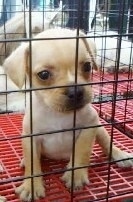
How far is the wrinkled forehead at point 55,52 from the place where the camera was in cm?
117

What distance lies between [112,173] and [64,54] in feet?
1.52

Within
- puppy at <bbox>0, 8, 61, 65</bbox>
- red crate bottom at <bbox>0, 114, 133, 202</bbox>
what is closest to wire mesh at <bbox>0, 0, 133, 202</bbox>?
red crate bottom at <bbox>0, 114, 133, 202</bbox>

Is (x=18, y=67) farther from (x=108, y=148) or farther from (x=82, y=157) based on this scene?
(x=108, y=148)

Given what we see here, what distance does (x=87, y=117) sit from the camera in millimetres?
1293

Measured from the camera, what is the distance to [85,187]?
4.10 ft

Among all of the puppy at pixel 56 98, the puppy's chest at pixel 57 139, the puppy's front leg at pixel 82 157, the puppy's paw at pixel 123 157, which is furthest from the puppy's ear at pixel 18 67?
the puppy's paw at pixel 123 157

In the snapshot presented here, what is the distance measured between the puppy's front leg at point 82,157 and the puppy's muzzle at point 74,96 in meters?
0.18

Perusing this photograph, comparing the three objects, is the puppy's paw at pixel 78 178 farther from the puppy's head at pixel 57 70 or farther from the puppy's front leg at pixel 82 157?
the puppy's head at pixel 57 70

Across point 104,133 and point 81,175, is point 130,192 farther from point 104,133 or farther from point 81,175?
point 104,133

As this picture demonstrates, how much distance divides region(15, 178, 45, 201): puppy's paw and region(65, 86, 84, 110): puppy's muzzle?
0.26 meters

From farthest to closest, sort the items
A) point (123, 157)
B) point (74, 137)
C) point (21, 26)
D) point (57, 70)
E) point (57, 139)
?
point (21, 26), point (123, 157), point (57, 139), point (57, 70), point (74, 137)

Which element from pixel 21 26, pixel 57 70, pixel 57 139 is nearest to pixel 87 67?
pixel 57 70

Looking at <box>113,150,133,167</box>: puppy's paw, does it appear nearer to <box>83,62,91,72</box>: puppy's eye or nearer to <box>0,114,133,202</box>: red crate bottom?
<box>0,114,133,202</box>: red crate bottom

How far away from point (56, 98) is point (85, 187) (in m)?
0.31
